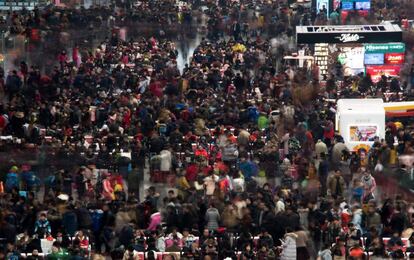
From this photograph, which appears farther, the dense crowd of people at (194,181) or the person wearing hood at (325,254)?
the dense crowd of people at (194,181)

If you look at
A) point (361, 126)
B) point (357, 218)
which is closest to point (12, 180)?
point (357, 218)

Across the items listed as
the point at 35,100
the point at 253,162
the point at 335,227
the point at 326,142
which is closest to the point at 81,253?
the point at 335,227

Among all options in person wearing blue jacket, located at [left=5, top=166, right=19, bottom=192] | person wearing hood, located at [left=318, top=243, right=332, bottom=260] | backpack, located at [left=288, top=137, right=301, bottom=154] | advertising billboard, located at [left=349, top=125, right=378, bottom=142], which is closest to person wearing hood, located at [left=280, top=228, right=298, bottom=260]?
person wearing hood, located at [left=318, top=243, right=332, bottom=260]

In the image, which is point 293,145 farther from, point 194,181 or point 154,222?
point 154,222

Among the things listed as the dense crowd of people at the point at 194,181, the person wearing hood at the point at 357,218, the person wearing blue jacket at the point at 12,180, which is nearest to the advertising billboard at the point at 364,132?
the dense crowd of people at the point at 194,181

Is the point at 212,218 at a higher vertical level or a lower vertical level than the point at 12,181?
lower

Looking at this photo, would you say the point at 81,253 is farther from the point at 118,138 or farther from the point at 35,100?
the point at 35,100

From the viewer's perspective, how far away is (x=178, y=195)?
38.0 m

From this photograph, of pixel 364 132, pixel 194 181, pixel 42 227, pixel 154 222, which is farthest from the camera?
pixel 364 132

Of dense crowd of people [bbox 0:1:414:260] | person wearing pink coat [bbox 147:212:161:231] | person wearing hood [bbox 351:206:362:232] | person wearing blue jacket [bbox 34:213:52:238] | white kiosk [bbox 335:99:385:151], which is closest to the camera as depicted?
dense crowd of people [bbox 0:1:414:260]

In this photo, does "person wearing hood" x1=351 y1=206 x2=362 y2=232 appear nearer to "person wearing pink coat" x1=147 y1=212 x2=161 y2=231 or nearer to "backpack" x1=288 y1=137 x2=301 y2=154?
"person wearing pink coat" x1=147 y1=212 x2=161 y2=231

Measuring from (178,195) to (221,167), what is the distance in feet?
8.81

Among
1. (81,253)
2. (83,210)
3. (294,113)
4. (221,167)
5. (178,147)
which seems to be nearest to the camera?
(81,253)

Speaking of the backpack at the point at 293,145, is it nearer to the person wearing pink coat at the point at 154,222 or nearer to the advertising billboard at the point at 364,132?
the advertising billboard at the point at 364,132
